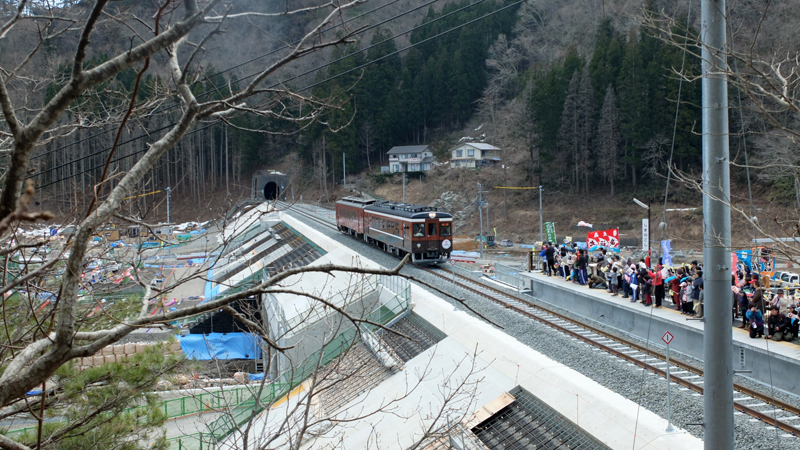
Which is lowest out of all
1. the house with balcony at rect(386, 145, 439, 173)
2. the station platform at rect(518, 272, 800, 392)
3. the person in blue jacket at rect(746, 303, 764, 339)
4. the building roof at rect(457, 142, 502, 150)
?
the station platform at rect(518, 272, 800, 392)

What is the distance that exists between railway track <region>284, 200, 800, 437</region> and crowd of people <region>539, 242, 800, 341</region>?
61.2 inches

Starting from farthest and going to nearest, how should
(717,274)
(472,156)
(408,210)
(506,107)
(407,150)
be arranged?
(506,107) → (407,150) → (472,156) → (408,210) → (717,274)

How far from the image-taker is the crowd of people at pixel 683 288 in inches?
453

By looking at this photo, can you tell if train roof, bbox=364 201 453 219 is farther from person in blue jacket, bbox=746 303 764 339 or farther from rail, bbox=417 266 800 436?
person in blue jacket, bbox=746 303 764 339

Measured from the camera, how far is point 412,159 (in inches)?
2477

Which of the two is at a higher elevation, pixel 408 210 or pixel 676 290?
pixel 408 210

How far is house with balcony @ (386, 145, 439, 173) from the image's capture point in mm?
62688

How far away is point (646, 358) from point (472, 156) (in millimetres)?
48656

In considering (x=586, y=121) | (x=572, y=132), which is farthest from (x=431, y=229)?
(x=572, y=132)

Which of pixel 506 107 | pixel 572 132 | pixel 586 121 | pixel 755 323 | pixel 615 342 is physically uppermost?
pixel 506 107

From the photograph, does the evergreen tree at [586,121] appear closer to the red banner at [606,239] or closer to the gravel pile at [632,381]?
the red banner at [606,239]

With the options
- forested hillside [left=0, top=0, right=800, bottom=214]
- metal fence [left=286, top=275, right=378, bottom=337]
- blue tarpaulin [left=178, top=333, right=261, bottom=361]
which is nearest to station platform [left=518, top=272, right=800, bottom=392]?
metal fence [left=286, top=275, right=378, bottom=337]

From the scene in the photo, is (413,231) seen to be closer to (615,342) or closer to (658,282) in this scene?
(658,282)

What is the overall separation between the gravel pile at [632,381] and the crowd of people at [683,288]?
1.55 meters
